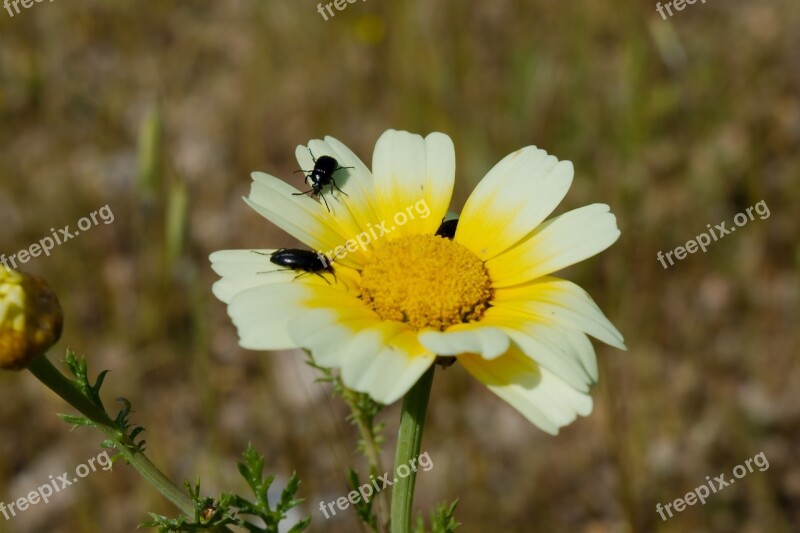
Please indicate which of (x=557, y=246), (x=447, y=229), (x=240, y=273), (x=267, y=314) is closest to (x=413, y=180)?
(x=447, y=229)

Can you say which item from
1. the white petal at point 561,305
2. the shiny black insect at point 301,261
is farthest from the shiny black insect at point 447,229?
the shiny black insect at point 301,261

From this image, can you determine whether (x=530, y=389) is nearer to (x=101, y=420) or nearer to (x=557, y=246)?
(x=557, y=246)

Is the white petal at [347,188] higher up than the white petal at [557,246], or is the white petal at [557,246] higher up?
the white petal at [347,188]

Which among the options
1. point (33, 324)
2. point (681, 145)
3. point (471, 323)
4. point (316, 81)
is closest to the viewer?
point (33, 324)

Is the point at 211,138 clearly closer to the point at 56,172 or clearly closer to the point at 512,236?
the point at 56,172

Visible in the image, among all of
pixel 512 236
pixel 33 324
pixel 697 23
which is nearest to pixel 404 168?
pixel 512 236

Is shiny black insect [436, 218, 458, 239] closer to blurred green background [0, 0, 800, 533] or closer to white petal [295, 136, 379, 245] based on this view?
white petal [295, 136, 379, 245]

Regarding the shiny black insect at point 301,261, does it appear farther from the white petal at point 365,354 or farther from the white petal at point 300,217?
the white petal at point 365,354
